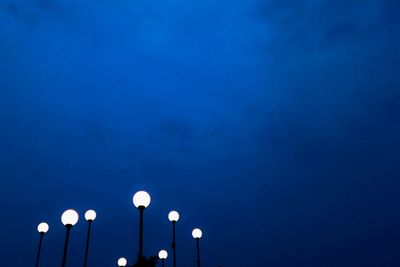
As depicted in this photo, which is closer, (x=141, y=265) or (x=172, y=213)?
(x=141, y=265)

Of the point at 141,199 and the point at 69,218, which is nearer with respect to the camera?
the point at 141,199

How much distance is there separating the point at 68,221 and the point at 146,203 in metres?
2.77

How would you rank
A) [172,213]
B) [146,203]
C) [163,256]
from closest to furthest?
1. [146,203]
2. [172,213]
3. [163,256]

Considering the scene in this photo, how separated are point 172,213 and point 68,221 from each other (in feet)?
19.3

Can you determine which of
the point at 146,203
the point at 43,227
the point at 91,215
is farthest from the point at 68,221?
the point at 43,227

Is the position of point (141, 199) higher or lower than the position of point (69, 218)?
higher

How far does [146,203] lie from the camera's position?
11.2 meters

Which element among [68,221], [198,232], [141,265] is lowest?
[141,265]

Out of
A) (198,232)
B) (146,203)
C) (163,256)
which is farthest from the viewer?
(163,256)

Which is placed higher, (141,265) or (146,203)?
(146,203)

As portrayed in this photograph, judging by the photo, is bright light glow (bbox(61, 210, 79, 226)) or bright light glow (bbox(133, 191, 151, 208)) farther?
bright light glow (bbox(61, 210, 79, 226))

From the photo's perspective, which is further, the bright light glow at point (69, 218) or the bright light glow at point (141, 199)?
the bright light glow at point (69, 218)

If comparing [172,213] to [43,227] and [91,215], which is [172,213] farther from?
[43,227]

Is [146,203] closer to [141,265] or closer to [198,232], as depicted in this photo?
[141,265]
